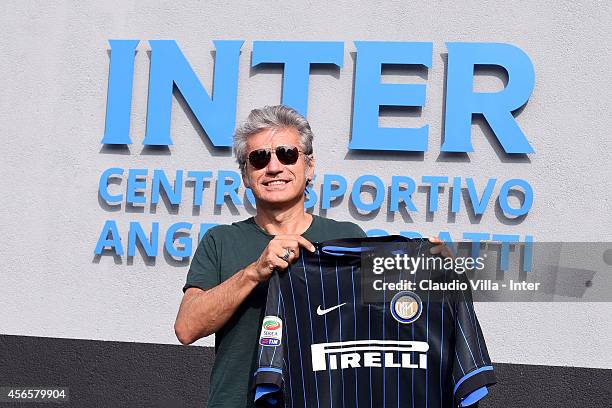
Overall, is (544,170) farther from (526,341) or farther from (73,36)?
(73,36)

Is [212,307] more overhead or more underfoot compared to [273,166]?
more underfoot

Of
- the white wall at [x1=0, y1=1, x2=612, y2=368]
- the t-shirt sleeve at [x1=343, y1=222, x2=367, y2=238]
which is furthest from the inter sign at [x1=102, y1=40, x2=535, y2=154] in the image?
the t-shirt sleeve at [x1=343, y1=222, x2=367, y2=238]

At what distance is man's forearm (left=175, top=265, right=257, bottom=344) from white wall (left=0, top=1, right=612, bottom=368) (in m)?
2.65

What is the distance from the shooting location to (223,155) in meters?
5.15

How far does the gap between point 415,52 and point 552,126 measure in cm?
100

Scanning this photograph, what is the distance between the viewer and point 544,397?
4859mm

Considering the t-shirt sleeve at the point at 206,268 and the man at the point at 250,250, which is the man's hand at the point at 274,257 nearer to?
the man at the point at 250,250

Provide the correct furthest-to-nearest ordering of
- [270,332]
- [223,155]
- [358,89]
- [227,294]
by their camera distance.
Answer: [223,155], [358,89], [270,332], [227,294]

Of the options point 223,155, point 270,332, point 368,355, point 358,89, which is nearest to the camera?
point 270,332

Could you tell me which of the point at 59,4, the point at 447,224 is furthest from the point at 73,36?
the point at 447,224

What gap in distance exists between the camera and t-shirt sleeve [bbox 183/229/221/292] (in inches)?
96.7

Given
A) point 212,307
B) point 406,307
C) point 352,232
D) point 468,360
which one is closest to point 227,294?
point 212,307

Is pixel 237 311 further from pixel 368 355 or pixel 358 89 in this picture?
pixel 358 89

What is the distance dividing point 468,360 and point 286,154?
90 centimetres
